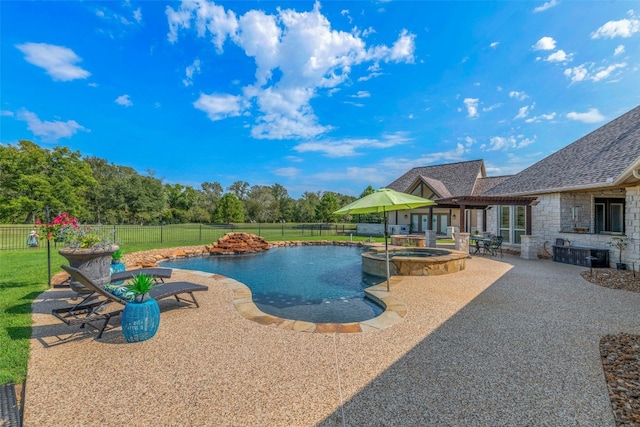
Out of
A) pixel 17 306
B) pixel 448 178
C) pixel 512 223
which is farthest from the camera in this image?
pixel 448 178

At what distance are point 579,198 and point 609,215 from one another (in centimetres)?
115

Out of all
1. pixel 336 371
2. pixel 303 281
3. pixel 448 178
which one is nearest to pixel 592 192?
pixel 303 281

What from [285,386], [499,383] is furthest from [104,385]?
[499,383]

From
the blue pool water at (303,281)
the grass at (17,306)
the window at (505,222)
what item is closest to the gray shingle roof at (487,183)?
the window at (505,222)

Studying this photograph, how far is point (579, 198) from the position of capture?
38.5 ft

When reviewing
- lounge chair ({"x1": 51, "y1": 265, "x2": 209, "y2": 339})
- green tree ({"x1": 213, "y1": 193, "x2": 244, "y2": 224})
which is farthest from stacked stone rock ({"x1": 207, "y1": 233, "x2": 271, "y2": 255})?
green tree ({"x1": 213, "y1": 193, "x2": 244, "y2": 224})

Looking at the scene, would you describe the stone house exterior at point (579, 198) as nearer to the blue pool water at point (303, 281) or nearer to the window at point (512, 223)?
the window at point (512, 223)

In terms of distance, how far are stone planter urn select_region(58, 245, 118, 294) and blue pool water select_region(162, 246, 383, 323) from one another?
3.21m

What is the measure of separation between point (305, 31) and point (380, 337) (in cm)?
1109

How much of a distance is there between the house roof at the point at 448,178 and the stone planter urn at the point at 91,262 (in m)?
24.8

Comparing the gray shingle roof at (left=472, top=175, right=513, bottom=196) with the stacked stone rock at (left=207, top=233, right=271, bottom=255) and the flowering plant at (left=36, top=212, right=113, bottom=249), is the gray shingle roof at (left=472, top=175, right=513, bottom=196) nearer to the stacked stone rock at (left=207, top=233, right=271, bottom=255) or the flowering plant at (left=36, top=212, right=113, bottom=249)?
the stacked stone rock at (left=207, top=233, right=271, bottom=255)

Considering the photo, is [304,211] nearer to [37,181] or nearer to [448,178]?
[448,178]

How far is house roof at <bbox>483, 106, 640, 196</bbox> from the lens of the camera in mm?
10227

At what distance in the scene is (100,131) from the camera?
28.7 m
